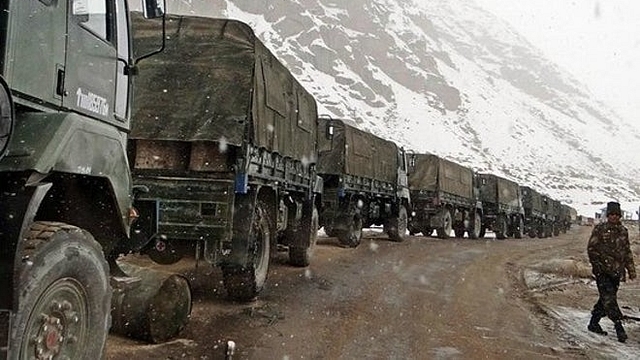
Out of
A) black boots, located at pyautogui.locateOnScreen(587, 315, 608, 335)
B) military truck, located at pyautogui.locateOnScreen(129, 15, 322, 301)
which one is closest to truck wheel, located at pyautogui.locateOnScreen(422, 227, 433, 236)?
black boots, located at pyautogui.locateOnScreen(587, 315, 608, 335)

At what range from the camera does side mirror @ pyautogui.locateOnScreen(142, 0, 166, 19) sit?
3986mm

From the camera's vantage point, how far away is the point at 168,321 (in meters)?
5.16

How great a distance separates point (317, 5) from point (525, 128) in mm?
57624

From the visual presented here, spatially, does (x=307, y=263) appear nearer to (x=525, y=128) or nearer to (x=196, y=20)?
(x=196, y=20)

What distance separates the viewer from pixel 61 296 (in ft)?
10.3

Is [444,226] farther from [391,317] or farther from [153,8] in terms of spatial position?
→ [153,8]

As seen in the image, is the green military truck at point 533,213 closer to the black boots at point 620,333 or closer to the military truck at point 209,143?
the black boots at point 620,333

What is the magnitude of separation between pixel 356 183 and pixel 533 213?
21.1m

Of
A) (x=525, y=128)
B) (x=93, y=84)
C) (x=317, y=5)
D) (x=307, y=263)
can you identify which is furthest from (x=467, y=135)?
(x=93, y=84)

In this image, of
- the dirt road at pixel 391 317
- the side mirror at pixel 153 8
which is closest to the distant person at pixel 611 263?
the dirt road at pixel 391 317

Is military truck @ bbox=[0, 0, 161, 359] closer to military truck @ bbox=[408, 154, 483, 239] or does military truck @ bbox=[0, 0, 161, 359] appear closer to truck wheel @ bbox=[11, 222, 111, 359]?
truck wheel @ bbox=[11, 222, 111, 359]

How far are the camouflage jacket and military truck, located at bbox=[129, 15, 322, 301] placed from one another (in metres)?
4.17

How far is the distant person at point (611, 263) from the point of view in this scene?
22.4 feet

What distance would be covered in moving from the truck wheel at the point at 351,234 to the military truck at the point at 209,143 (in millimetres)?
7641
